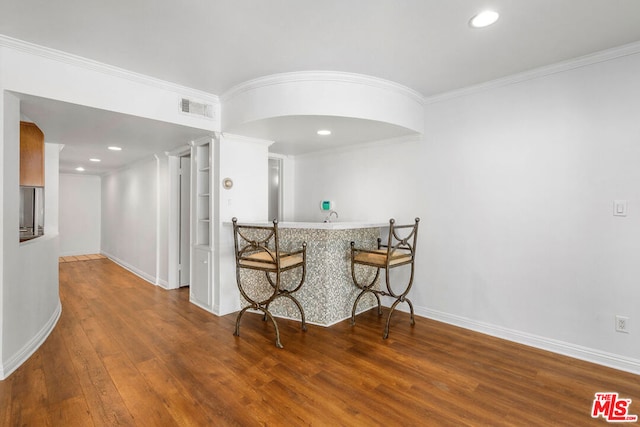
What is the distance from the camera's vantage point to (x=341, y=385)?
2084 mm

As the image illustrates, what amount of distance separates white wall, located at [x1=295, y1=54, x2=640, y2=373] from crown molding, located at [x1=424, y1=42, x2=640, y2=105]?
0.03m

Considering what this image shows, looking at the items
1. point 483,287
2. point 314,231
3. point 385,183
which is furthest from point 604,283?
point 314,231

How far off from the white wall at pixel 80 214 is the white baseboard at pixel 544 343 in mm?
8050

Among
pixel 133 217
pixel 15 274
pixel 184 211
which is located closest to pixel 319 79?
pixel 15 274

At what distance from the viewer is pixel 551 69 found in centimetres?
259

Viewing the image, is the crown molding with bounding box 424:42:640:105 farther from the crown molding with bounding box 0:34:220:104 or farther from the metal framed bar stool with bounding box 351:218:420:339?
the crown molding with bounding box 0:34:220:104

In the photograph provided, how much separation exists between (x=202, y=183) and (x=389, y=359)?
2.92 m

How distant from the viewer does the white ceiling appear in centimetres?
186

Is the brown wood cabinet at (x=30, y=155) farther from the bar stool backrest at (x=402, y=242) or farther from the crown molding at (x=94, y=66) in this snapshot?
the bar stool backrest at (x=402, y=242)

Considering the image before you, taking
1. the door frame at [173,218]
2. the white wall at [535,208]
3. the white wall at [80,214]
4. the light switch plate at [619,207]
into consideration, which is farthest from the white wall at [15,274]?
the white wall at [80,214]

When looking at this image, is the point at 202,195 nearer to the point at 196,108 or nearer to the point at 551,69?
the point at 196,108

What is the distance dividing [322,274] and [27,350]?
250 cm

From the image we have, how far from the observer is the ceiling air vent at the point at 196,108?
10.2 ft

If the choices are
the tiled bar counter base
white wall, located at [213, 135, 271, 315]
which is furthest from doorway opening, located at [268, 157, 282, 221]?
the tiled bar counter base
